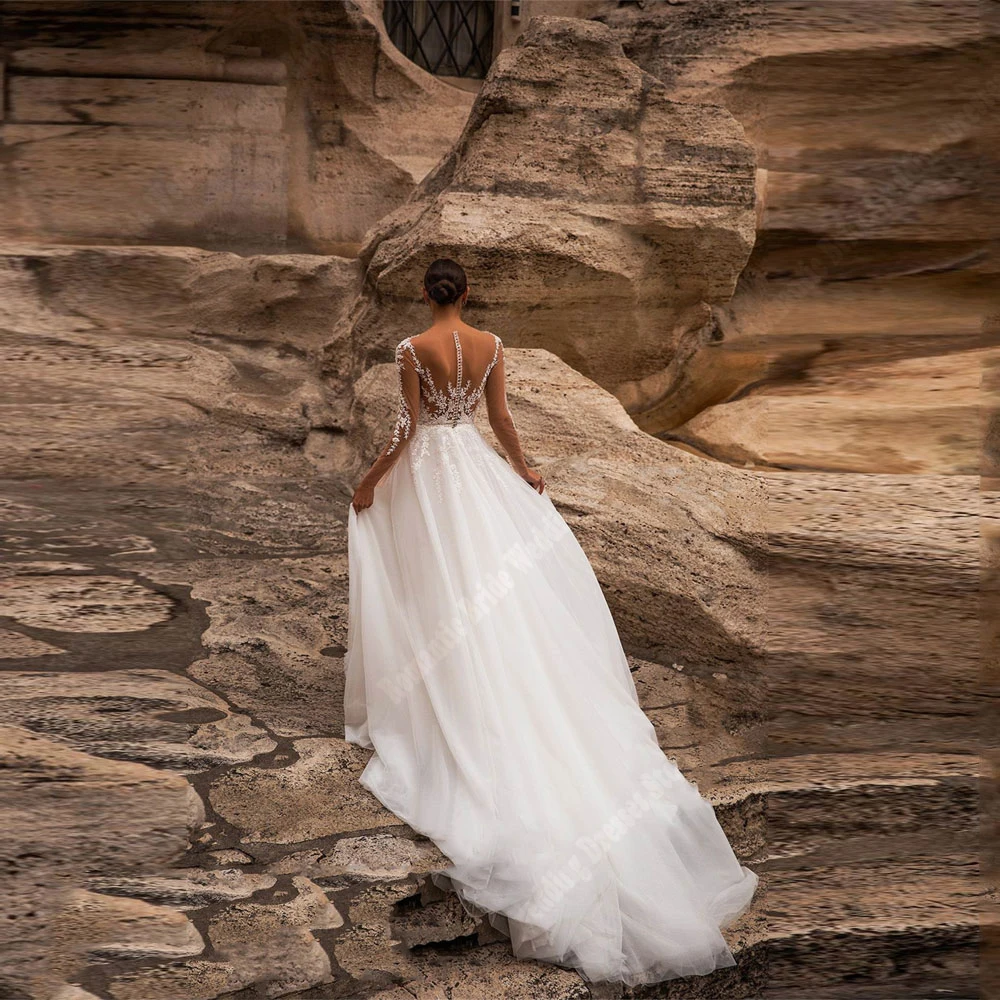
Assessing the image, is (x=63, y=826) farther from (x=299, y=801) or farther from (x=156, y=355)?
(x=156, y=355)

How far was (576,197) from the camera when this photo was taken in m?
6.30

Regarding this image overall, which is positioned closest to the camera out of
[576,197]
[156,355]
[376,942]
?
[376,942]

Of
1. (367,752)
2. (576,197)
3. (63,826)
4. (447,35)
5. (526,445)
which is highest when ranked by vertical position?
(447,35)

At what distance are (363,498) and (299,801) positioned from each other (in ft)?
3.96

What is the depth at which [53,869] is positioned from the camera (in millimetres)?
2799

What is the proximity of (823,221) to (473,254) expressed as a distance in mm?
3705

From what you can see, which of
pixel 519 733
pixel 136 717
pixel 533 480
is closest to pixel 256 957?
pixel 519 733

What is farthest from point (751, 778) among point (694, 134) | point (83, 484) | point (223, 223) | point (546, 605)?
point (223, 223)

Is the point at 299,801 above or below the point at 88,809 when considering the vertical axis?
below

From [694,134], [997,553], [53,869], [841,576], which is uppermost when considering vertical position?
[694,134]

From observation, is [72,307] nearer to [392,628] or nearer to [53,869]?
[392,628]

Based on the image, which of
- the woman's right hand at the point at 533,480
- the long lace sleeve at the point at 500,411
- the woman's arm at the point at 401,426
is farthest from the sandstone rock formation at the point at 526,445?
the woman's arm at the point at 401,426

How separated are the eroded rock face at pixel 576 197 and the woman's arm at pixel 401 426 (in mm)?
2427

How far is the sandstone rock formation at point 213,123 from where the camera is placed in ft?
29.9
